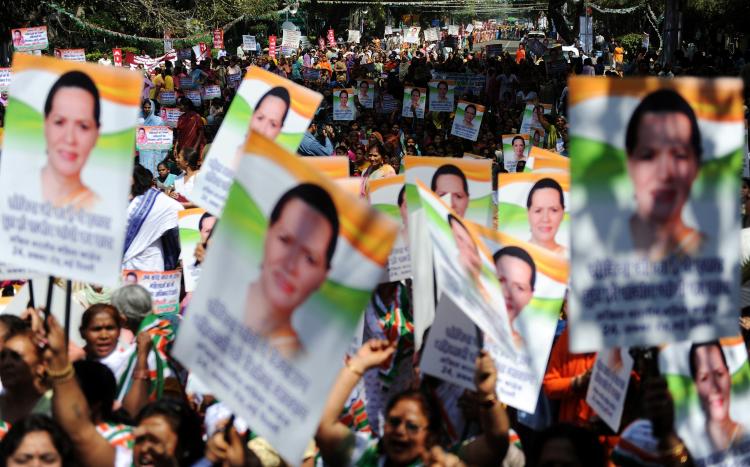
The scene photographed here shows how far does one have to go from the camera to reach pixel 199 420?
14.4ft

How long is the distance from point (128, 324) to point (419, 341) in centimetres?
163

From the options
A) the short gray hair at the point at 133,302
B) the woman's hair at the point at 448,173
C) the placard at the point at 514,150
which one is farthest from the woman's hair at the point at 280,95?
the placard at the point at 514,150

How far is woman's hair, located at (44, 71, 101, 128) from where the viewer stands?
14.7 feet

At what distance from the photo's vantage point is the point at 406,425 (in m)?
4.12

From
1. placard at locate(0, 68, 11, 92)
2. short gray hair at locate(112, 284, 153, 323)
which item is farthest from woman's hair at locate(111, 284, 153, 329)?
placard at locate(0, 68, 11, 92)

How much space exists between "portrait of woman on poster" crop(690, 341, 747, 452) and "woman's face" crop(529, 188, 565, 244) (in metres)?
1.86

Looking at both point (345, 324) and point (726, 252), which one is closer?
point (345, 324)

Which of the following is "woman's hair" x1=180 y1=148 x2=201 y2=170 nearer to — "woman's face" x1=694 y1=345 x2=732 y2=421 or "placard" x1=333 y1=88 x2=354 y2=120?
"woman's face" x1=694 y1=345 x2=732 y2=421

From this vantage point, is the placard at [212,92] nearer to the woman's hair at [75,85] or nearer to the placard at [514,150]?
the placard at [514,150]

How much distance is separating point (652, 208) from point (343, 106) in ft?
50.0

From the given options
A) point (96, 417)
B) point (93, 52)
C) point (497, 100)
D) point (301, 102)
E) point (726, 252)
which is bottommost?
point (96, 417)

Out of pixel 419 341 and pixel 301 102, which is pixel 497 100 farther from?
pixel 419 341

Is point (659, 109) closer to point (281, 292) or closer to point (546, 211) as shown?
point (281, 292)

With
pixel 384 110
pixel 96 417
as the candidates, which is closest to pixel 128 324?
pixel 96 417
